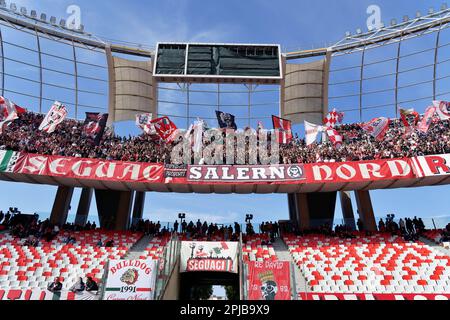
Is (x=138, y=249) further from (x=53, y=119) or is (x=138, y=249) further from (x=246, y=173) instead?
(x=53, y=119)

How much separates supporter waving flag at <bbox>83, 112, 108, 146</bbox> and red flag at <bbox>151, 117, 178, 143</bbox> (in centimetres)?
411

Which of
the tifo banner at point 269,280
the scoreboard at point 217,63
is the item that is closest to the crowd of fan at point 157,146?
the scoreboard at point 217,63

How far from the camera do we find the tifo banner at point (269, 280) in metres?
13.9

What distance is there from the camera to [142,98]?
3612 centimetres

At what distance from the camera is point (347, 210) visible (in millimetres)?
32469

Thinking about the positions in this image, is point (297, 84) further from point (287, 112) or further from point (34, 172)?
point (34, 172)

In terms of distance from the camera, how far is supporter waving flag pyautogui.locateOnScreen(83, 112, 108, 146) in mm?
27078

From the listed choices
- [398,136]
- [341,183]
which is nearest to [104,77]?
[341,183]

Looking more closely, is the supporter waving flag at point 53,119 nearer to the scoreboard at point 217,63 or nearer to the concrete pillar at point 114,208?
the concrete pillar at point 114,208

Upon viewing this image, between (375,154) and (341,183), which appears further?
(375,154)
